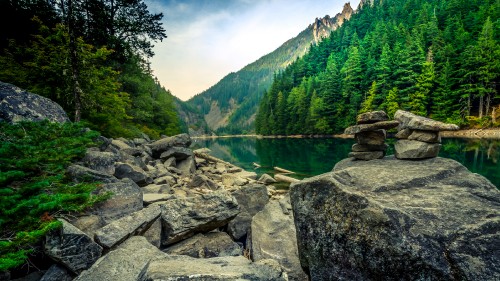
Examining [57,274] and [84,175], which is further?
[84,175]

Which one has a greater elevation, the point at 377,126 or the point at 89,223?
the point at 377,126

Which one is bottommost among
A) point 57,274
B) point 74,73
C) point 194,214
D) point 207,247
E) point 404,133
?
point 207,247

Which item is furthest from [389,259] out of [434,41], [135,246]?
[434,41]

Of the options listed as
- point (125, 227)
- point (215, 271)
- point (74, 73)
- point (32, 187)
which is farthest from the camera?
point (74, 73)

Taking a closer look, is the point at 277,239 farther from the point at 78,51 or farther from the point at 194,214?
the point at 78,51

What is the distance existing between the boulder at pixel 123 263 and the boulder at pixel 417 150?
6153mm

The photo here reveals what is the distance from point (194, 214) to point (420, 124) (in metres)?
6.08

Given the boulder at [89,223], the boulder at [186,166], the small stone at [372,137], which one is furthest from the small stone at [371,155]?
the boulder at [186,166]

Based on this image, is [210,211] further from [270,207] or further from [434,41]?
[434,41]

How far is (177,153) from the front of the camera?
16.4 metres

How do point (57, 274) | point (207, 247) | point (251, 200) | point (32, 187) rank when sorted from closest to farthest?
point (57, 274), point (32, 187), point (207, 247), point (251, 200)

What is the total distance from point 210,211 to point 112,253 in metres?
2.30

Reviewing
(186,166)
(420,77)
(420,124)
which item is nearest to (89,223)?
(420,124)

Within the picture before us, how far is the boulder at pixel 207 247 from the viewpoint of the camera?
5117 mm
